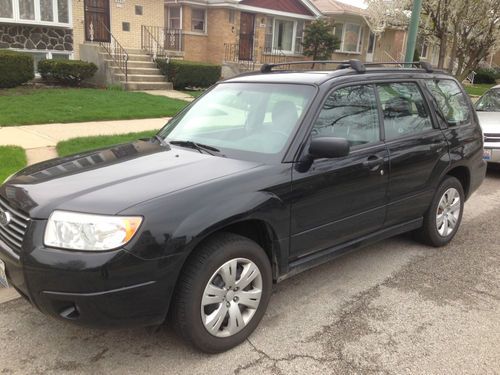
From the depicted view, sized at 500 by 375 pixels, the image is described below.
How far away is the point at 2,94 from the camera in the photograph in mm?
12695

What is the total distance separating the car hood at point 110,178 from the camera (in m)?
2.78

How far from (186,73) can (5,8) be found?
570 cm

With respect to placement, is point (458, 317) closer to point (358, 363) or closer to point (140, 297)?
point (358, 363)

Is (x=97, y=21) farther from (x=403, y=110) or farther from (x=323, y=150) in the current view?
(x=323, y=150)

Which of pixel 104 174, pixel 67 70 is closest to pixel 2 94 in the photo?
pixel 67 70

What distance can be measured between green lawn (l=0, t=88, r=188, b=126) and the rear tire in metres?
7.65

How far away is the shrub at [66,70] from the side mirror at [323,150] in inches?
513

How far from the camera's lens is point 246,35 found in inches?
938

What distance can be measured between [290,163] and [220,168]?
50 cm

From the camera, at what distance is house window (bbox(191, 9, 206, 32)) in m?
22.4

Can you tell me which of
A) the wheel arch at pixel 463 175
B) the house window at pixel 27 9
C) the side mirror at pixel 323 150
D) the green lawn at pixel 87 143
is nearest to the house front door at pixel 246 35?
the house window at pixel 27 9

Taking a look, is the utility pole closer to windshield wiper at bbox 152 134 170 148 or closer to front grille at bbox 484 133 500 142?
front grille at bbox 484 133 500 142

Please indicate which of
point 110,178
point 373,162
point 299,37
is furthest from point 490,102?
point 299,37

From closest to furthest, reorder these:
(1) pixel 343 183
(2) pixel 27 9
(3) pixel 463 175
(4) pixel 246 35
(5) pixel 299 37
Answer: (1) pixel 343 183, (3) pixel 463 175, (2) pixel 27 9, (4) pixel 246 35, (5) pixel 299 37
